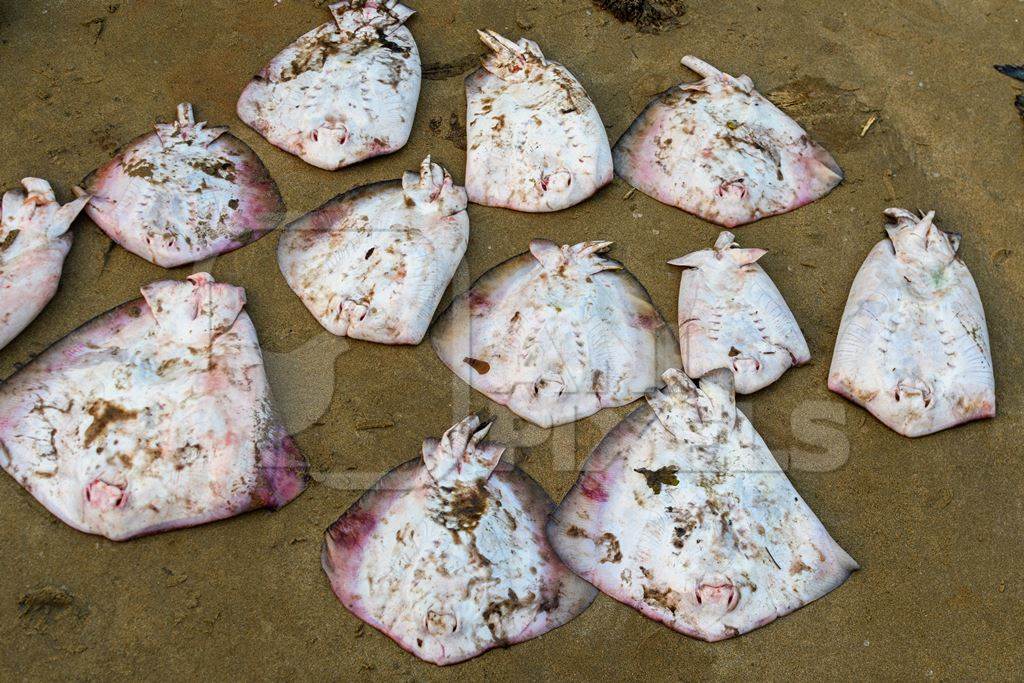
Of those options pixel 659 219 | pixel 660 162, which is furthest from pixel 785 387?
pixel 660 162

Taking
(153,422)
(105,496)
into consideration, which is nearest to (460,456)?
(153,422)

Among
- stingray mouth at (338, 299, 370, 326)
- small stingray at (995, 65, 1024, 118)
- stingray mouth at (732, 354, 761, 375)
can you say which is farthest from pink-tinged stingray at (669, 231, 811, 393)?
small stingray at (995, 65, 1024, 118)

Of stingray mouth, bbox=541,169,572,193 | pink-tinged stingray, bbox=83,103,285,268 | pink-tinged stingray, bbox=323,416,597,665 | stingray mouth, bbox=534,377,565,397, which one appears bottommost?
pink-tinged stingray, bbox=323,416,597,665

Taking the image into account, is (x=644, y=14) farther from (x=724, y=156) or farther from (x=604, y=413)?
(x=604, y=413)

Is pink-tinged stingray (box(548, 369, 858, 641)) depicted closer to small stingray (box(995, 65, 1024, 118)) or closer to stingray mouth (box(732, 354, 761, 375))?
stingray mouth (box(732, 354, 761, 375))

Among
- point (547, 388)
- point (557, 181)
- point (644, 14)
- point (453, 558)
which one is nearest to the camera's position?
point (453, 558)

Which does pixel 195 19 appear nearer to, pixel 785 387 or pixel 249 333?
pixel 249 333
